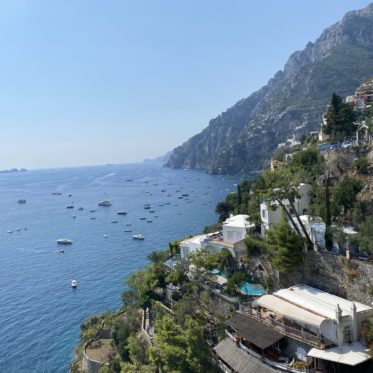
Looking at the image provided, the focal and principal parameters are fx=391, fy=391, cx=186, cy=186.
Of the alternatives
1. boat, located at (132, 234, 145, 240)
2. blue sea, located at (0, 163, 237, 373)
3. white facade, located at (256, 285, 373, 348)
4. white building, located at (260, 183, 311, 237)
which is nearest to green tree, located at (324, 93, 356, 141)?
white building, located at (260, 183, 311, 237)

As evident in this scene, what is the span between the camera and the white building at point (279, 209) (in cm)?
3428

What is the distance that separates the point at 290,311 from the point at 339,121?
3031cm

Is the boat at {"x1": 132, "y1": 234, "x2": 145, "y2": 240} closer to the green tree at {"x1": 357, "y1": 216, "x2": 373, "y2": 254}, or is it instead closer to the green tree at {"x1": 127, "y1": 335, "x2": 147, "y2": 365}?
the green tree at {"x1": 127, "y1": 335, "x2": 147, "y2": 365}

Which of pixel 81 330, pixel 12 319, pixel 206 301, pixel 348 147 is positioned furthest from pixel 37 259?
pixel 348 147

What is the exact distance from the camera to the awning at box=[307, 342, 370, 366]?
66.1 ft

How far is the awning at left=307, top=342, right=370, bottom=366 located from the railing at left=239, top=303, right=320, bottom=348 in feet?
2.46

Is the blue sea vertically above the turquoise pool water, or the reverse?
the turquoise pool water

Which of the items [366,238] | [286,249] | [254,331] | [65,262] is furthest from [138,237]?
[366,238]

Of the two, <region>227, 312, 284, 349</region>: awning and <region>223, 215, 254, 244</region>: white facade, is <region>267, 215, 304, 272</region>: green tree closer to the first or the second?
<region>227, 312, 284, 349</region>: awning

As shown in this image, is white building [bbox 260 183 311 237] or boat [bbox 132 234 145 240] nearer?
white building [bbox 260 183 311 237]

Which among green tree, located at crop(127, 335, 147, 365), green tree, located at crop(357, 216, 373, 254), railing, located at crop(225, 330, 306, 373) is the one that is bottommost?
green tree, located at crop(127, 335, 147, 365)

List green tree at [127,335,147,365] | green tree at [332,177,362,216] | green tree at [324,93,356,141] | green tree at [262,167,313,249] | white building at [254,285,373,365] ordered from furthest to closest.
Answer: green tree at [324,93,356,141] → green tree at [332,177,362,216] → green tree at [127,335,147,365] → green tree at [262,167,313,249] → white building at [254,285,373,365]

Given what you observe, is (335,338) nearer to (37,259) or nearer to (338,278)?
(338,278)

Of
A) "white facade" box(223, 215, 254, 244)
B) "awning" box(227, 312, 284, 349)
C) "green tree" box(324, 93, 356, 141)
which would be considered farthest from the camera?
"green tree" box(324, 93, 356, 141)
